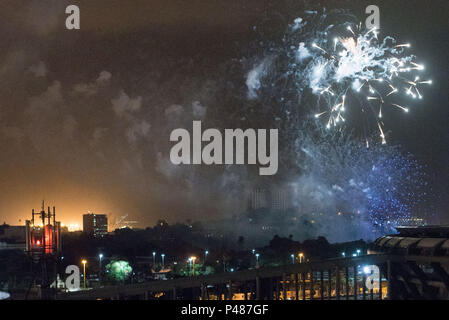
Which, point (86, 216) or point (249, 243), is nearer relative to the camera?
point (249, 243)

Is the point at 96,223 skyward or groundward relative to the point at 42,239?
groundward

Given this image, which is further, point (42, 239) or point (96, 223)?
point (96, 223)

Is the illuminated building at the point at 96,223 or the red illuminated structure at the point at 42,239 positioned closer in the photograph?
the red illuminated structure at the point at 42,239

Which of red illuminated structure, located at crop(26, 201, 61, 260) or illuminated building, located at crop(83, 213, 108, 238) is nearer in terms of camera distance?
red illuminated structure, located at crop(26, 201, 61, 260)

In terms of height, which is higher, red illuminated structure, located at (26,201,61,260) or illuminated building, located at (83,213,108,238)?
red illuminated structure, located at (26,201,61,260)

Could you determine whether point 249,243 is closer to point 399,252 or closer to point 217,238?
point 217,238

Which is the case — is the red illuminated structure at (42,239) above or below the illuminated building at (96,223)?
above
